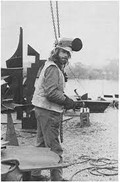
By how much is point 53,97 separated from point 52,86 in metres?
0.13

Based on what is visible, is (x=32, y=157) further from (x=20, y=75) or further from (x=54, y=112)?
(x=20, y=75)

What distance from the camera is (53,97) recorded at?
4.14 meters

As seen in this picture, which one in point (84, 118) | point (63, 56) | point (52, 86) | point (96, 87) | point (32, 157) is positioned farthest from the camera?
point (96, 87)

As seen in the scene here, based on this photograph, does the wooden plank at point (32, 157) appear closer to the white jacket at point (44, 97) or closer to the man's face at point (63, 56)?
the white jacket at point (44, 97)

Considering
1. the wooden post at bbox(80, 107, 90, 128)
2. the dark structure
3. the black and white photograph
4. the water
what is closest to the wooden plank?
the black and white photograph

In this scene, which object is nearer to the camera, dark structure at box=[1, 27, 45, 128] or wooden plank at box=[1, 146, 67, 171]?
wooden plank at box=[1, 146, 67, 171]

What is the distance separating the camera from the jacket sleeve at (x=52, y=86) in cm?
413

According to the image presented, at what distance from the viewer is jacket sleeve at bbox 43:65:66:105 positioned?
4.13m

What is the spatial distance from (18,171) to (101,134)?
492 centimetres

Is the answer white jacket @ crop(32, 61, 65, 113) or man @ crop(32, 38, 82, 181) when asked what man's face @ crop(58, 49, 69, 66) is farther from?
white jacket @ crop(32, 61, 65, 113)

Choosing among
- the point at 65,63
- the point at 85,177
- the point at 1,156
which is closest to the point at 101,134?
the point at 85,177

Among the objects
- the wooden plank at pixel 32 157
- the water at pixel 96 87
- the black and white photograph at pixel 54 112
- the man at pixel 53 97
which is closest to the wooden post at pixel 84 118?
the black and white photograph at pixel 54 112

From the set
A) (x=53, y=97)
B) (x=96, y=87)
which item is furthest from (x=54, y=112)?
(x=96, y=87)

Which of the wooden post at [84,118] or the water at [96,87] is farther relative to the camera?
the water at [96,87]
